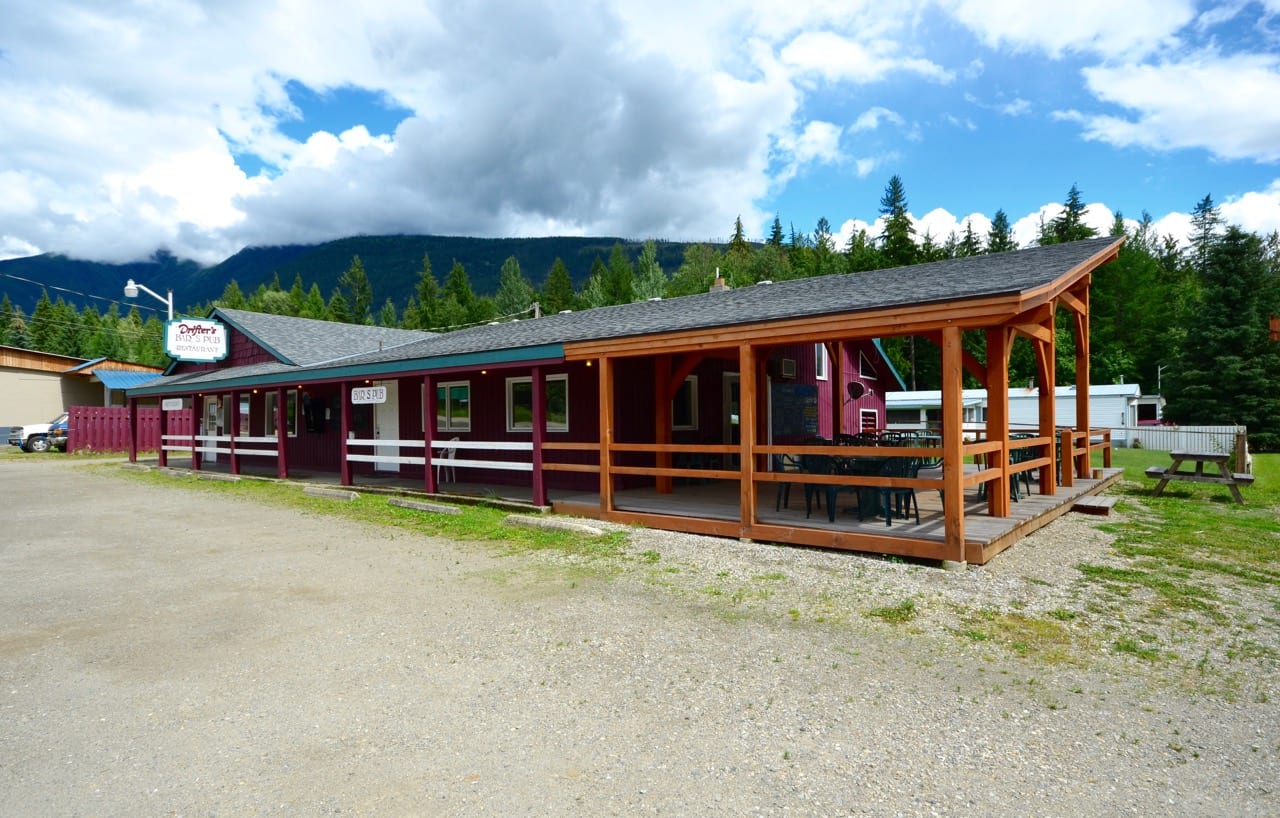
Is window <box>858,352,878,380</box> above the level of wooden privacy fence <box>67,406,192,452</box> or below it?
above

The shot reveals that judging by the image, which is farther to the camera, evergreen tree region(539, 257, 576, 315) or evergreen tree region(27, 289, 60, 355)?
evergreen tree region(27, 289, 60, 355)

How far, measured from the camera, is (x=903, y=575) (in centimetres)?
658

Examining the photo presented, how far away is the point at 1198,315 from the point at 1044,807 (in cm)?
4016

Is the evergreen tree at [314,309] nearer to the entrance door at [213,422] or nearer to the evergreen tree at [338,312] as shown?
the evergreen tree at [338,312]

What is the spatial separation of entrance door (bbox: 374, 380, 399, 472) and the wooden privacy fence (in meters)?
15.8

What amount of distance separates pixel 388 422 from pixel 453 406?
7.43 ft

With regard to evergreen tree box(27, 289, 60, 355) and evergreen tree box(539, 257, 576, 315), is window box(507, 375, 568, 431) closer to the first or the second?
evergreen tree box(539, 257, 576, 315)

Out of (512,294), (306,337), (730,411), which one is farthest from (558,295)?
(730,411)

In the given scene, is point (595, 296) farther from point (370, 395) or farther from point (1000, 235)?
point (370, 395)

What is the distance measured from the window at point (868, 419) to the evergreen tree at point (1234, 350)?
22298mm

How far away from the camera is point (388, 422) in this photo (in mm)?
16109

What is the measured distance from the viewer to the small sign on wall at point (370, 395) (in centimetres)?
A: 1324

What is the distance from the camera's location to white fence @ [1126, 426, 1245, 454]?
71.6ft

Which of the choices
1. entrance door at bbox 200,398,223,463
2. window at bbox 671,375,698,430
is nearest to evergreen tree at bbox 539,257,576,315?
entrance door at bbox 200,398,223,463
